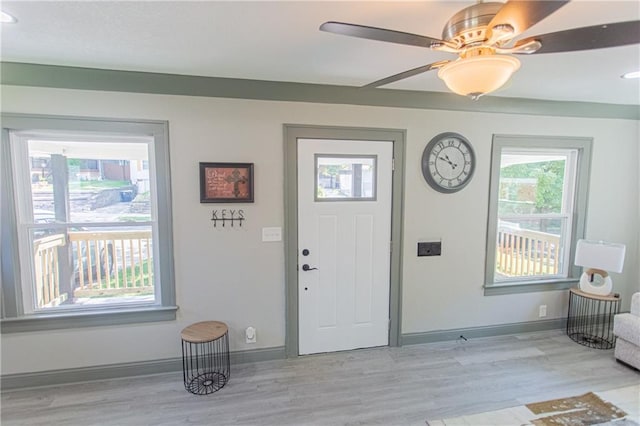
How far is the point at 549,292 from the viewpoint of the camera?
3.69m

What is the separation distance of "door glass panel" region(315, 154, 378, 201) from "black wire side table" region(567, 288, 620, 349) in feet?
8.27

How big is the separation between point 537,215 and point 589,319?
54.4 inches

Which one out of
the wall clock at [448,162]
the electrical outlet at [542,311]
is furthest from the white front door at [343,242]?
the electrical outlet at [542,311]

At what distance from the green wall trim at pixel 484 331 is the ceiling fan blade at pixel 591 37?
281cm

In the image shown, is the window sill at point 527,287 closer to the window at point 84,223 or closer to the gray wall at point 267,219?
the gray wall at point 267,219

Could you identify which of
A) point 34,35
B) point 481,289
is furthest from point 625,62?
point 34,35

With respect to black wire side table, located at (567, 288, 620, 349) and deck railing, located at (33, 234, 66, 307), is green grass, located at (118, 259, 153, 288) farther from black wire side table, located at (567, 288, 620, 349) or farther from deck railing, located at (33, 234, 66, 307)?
black wire side table, located at (567, 288, 620, 349)

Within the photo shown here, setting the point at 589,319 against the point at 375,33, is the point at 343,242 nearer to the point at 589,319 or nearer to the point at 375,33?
the point at 375,33

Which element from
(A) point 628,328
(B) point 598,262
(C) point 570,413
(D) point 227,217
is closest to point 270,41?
(D) point 227,217

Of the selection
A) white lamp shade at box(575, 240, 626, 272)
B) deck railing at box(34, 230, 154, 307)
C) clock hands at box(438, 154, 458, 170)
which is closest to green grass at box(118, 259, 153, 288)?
deck railing at box(34, 230, 154, 307)

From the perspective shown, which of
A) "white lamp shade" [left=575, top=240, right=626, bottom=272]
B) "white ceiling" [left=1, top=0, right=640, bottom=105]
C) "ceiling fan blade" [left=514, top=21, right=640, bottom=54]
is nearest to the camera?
"ceiling fan blade" [left=514, top=21, right=640, bottom=54]

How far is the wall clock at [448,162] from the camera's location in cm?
322

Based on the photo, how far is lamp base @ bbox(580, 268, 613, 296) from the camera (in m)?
3.33

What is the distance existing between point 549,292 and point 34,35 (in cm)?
498
